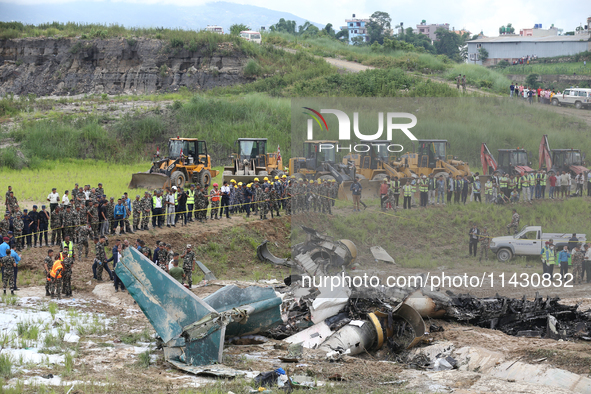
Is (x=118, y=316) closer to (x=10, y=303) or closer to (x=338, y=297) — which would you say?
(x=10, y=303)

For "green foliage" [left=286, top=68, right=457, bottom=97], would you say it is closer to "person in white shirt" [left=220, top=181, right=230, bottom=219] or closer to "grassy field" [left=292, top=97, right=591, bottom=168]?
"grassy field" [left=292, top=97, right=591, bottom=168]

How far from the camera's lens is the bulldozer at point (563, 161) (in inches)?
617

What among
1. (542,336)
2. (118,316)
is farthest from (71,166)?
(542,336)

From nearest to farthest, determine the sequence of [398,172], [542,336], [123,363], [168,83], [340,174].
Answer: [123,363], [542,336], [398,172], [340,174], [168,83]

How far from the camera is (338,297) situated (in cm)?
1203

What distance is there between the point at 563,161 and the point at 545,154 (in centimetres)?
51

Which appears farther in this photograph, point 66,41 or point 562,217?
point 66,41

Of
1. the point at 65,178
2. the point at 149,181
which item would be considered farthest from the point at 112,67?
the point at 149,181

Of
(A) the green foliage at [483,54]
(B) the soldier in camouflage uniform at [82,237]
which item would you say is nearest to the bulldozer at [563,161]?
(B) the soldier in camouflage uniform at [82,237]

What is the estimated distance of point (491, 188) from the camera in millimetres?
15906

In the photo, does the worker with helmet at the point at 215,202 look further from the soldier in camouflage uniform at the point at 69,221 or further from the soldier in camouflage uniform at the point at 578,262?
the soldier in camouflage uniform at the point at 578,262

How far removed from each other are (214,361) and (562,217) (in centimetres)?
1090

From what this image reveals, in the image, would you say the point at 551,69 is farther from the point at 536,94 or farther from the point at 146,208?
the point at 146,208

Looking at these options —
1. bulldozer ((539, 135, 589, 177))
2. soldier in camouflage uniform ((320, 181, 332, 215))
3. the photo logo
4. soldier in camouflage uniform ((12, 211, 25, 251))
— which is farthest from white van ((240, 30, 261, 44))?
bulldozer ((539, 135, 589, 177))
